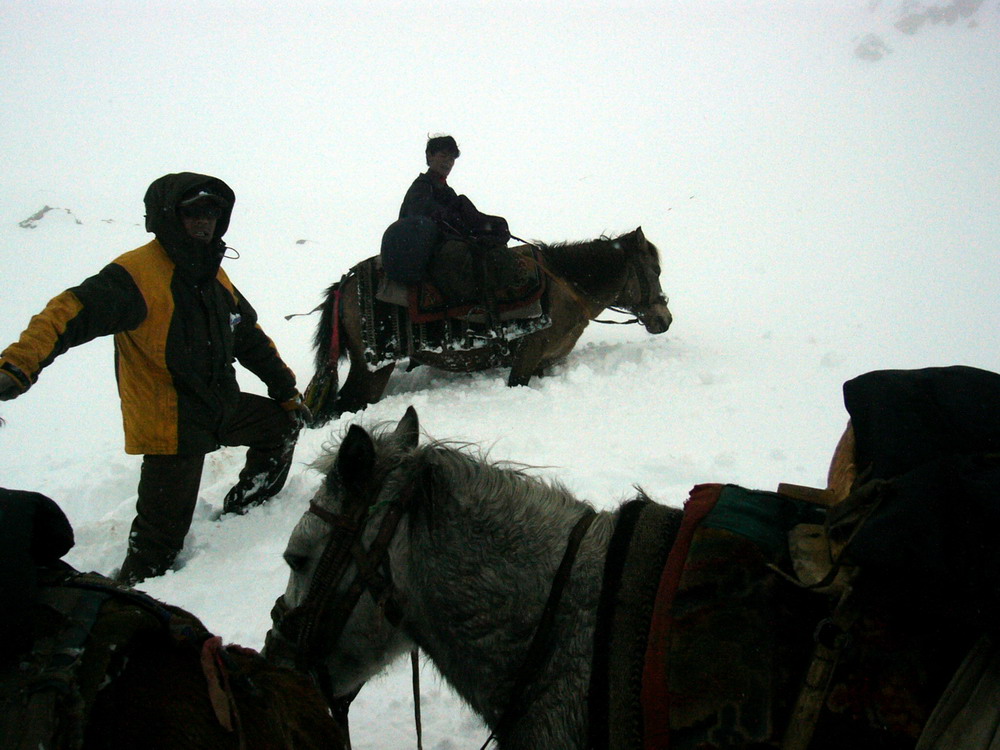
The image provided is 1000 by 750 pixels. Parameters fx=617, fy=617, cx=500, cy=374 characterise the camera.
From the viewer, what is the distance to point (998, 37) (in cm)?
2477

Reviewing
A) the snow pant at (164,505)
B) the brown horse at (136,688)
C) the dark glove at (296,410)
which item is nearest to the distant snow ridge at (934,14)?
the dark glove at (296,410)

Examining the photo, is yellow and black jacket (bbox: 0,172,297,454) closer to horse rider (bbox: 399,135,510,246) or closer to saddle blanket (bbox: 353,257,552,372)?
saddle blanket (bbox: 353,257,552,372)

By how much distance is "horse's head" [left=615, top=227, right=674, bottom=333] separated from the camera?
710 centimetres

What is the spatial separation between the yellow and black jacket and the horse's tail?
243 cm

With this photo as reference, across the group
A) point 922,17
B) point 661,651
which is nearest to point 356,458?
point 661,651

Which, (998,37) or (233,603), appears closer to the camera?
(233,603)

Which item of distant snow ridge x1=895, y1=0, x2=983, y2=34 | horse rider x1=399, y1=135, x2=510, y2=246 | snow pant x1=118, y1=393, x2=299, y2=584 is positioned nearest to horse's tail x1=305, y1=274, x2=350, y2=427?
horse rider x1=399, y1=135, x2=510, y2=246

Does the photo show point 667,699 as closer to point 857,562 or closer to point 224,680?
point 857,562

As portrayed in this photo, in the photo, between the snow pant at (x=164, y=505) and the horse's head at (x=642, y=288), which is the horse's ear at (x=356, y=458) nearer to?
the snow pant at (x=164, y=505)

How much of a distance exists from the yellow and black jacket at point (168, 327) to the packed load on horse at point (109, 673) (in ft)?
6.64

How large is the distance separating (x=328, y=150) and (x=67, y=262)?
43.4ft

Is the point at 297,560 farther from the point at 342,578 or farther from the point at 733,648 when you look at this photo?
the point at 733,648

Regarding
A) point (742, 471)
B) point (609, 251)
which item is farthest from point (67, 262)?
point (742, 471)

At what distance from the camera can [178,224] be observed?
3.28 metres
